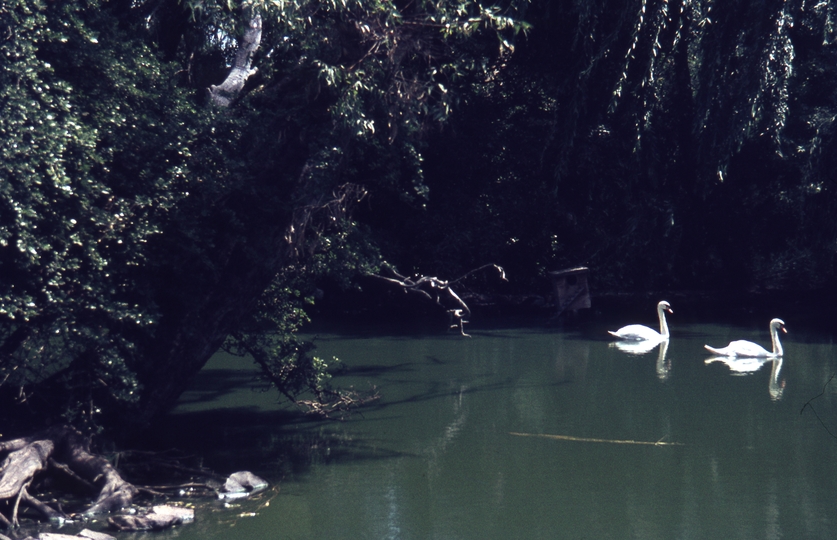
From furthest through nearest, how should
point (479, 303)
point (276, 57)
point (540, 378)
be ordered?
1. point (479, 303)
2. point (540, 378)
3. point (276, 57)

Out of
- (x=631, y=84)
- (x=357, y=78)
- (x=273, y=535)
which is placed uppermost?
(x=631, y=84)

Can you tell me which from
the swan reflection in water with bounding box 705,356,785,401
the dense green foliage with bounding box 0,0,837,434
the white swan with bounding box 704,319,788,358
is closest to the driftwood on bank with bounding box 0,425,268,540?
the dense green foliage with bounding box 0,0,837,434

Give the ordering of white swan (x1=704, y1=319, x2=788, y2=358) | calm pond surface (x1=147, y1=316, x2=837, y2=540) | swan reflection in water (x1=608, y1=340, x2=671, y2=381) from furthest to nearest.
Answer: white swan (x1=704, y1=319, x2=788, y2=358)
swan reflection in water (x1=608, y1=340, x2=671, y2=381)
calm pond surface (x1=147, y1=316, x2=837, y2=540)

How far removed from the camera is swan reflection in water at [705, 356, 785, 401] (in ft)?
41.8

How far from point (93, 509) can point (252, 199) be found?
9.92 feet

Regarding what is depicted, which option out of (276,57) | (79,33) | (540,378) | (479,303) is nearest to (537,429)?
(540,378)

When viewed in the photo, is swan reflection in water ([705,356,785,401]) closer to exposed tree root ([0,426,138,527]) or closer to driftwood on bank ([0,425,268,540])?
driftwood on bank ([0,425,268,540])

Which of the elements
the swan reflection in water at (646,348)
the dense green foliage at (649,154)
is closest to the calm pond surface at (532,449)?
the swan reflection in water at (646,348)

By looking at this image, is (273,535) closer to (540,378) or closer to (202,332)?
(202,332)

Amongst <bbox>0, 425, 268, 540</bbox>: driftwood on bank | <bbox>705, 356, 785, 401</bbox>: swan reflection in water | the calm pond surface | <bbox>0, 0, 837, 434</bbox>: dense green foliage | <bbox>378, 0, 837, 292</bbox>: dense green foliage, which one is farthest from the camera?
<bbox>378, 0, 837, 292</bbox>: dense green foliage

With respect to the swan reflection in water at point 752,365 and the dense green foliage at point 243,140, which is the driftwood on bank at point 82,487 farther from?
the swan reflection in water at point 752,365

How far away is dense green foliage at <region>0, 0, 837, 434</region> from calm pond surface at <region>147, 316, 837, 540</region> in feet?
3.59

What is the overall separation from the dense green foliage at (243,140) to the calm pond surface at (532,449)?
1.09m

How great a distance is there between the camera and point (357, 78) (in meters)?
8.27
